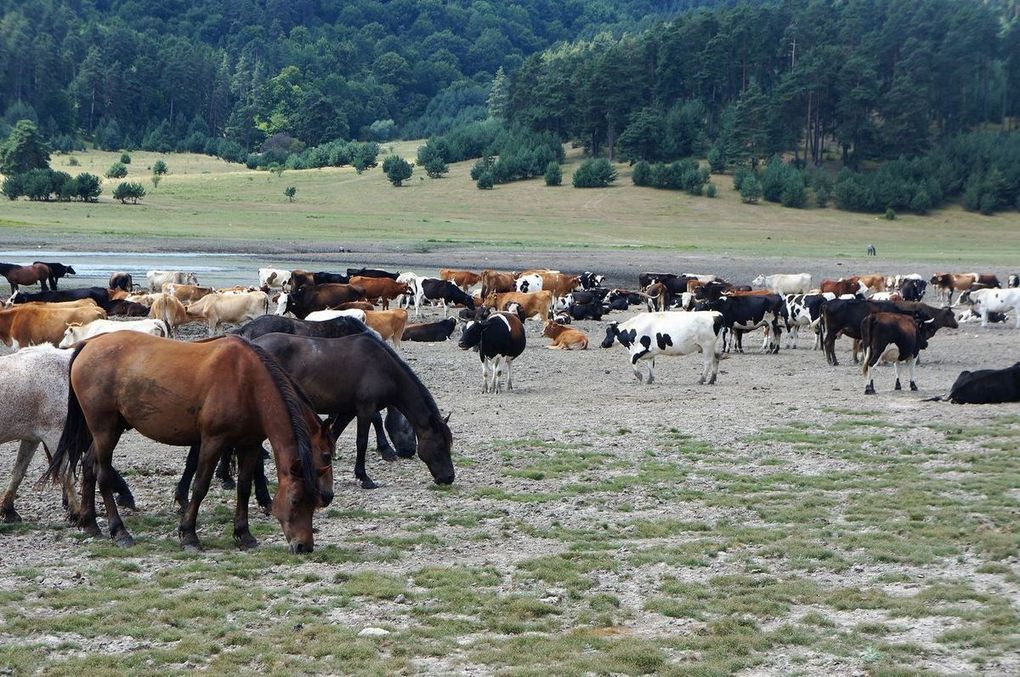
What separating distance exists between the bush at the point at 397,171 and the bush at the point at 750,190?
28873 millimetres

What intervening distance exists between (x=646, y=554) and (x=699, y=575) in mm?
622

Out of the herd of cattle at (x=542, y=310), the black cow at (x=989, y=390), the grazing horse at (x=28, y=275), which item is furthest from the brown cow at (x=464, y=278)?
the black cow at (x=989, y=390)

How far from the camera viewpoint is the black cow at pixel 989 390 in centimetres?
1784

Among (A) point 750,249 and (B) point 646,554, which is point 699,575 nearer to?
(B) point 646,554

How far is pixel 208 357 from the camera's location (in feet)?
32.1

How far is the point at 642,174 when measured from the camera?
9462cm

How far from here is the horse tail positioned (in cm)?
1008

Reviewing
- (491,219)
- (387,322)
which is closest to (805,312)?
(387,322)

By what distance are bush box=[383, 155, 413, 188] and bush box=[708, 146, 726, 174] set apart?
25667mm

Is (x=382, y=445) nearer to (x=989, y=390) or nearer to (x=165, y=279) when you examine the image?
(x=989, y=390)

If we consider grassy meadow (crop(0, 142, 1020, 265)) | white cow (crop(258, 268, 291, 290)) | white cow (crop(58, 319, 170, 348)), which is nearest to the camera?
white cow (crop(58, 319, 170, 348))

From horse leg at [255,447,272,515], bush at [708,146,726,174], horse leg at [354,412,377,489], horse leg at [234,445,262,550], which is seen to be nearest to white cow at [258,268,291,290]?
horse leg at [354,412,377,489]

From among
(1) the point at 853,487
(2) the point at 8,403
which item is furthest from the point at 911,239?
(2) the point at 8,403

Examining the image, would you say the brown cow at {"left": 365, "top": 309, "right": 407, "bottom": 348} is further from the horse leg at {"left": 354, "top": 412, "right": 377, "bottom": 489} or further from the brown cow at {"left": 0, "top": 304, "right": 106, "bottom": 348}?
the horse leg at {"left": 354, "top": 412, "right": 377, "bottom": 489}
